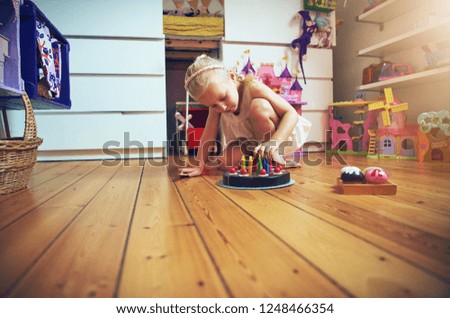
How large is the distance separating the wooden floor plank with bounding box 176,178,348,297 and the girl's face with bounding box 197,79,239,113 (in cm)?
63

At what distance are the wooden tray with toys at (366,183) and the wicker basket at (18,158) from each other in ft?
3.33

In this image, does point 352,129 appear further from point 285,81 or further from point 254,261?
point 254,261

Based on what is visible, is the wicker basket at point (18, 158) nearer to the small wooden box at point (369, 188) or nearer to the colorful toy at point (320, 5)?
the small wooden box at point (369, 188)

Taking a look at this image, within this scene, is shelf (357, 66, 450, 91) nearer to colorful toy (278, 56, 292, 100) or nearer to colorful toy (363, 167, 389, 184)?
colorful toy (278, 56, 292, 100)

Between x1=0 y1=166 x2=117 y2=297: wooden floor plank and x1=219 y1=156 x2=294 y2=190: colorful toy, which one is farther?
x1=219 y1=156 x2=294 y2=190: colorful toy

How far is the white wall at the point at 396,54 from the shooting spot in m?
2.09

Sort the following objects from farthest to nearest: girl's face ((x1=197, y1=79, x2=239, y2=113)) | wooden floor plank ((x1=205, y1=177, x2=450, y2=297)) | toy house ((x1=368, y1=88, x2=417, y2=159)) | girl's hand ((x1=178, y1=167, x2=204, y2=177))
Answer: toy house ((x1=368, y1=88, x2=417, y2=159))
girl's hand ((x1=178, y1=167, x2=204, y2=177))
girl's face ((x1=197, y1=79, x2=239, y2=113))
wooden floor plank ((x1=205, y1=177, x2=450, y2=297))

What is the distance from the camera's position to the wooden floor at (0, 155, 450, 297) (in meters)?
0.40

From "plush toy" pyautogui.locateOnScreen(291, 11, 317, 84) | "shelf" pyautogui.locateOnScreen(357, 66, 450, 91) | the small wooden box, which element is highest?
"plush toy" pyautogui.locateOnScreen(291, 11, 317, 84)

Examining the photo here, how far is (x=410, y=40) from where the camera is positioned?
2.12 metres

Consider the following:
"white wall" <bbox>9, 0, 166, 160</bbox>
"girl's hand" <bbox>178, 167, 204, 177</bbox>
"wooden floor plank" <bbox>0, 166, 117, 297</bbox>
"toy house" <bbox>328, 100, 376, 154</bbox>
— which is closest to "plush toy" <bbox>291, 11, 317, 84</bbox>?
"toy house" <bbox>328, 100, 376, 154</bbox>

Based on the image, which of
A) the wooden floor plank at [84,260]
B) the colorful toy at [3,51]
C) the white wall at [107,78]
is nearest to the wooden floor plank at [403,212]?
the wooden floor plank at [84,260]

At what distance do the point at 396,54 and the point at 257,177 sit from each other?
6.46ft

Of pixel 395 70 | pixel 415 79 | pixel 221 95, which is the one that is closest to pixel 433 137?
pixel 415 79
